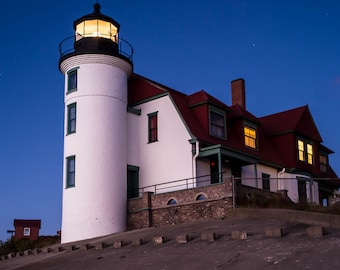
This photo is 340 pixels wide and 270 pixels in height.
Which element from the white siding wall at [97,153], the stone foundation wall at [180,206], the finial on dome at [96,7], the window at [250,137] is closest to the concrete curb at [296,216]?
the stone foundation wall at [180,206]

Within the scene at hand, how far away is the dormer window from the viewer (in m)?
30.8

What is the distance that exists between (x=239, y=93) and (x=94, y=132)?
534 inches

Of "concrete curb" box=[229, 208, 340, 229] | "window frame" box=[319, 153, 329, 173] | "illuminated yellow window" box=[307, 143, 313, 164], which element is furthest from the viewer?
"window frame" box=[319, 153, 329, 173]

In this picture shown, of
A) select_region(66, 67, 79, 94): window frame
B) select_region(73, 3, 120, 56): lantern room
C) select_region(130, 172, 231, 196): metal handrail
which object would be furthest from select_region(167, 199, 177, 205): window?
select_region(73, 3, 120, 56): lantern room

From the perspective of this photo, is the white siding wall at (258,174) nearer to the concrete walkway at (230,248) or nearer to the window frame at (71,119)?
the concrete walkway at (230,248)

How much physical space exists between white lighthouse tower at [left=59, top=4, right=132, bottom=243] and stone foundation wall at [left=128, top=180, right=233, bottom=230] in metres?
0.99

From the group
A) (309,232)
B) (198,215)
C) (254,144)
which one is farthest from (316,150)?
(309,232)

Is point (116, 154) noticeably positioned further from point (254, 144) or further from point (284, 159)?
point (284, 159)

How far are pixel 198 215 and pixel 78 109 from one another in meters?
8.75

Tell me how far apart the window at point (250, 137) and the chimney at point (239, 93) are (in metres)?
5.18

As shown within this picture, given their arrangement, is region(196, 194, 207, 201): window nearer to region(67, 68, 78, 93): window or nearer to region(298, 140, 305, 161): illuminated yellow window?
region(67, 68, 78, 93): window

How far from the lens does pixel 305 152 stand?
120 ft

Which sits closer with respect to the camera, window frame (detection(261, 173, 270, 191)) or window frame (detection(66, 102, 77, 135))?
window frame (detection(66, 102, 77, 135))

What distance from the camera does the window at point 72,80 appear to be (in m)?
30.5
